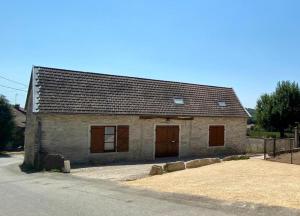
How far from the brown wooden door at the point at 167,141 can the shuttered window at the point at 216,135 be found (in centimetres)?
303

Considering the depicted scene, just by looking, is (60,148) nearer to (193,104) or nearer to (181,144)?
(181,144)

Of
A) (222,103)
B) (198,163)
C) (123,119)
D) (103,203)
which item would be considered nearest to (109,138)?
(123,119)

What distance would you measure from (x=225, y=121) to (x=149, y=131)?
678 centimetres

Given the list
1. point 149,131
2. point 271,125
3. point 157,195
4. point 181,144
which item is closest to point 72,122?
point 149,131

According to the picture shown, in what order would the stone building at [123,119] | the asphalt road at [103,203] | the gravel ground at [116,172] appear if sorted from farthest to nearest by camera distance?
the stone building at [123,119], the gravel ground at [116,172], the asphalt road at [103,203]

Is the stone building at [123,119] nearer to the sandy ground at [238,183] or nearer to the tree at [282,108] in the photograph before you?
the sandy ground at [238,183]

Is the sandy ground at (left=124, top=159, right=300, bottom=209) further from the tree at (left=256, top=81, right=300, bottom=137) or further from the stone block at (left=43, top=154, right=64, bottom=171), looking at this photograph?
the tree at (left=256, top=81, right=300, bottom=137)

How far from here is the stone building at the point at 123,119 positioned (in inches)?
910

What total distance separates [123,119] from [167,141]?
371cm

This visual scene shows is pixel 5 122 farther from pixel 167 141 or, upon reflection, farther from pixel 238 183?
pixel 238 183

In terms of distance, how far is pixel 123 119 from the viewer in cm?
2538

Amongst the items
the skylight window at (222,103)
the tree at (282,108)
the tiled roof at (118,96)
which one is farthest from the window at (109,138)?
the tree at (282,108)

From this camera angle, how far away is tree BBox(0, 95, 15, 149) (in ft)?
139

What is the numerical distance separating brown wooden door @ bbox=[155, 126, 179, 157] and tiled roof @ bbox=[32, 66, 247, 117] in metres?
1.00
